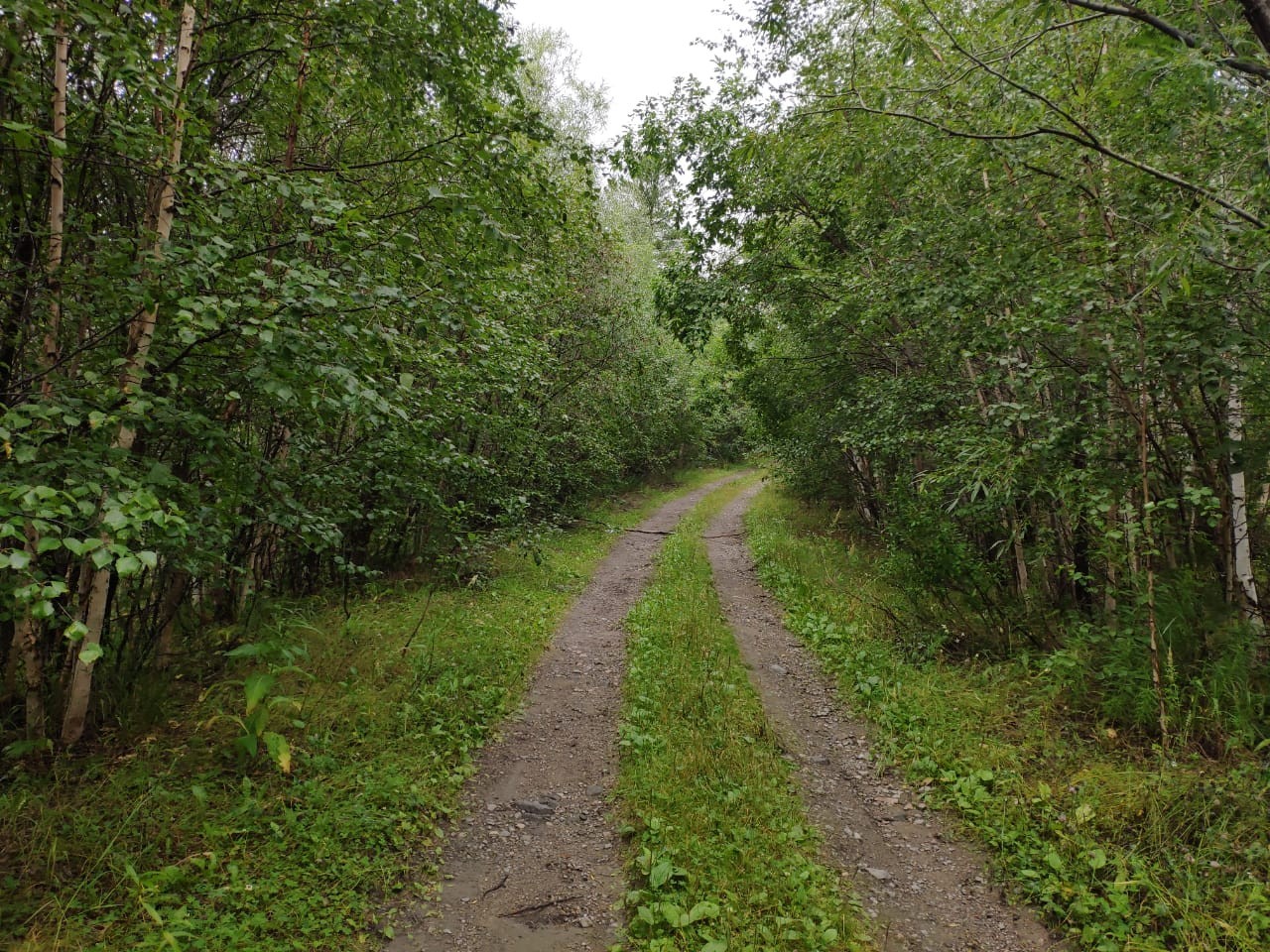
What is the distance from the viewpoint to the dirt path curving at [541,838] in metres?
3.62

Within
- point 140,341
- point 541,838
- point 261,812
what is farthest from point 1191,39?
point 261,812

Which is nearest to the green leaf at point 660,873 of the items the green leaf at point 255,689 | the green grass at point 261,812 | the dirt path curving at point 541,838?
the dirt path curving at point 541,838

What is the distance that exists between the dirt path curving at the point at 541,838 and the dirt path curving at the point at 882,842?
1.67m

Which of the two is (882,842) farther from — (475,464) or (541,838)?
(475,464)

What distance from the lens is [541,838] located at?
177 inches

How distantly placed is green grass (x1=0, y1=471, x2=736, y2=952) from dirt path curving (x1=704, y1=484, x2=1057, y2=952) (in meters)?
2.91

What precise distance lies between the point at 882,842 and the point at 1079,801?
1.44m

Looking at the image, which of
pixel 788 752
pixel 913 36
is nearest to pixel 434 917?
pixel 788 752

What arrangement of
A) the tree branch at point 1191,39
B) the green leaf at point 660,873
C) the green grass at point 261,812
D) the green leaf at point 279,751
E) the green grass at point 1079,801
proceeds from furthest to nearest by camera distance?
the green leaf at point 279,751, the green leaf at point 660,873, the green grass at point 1079,801, the green grass at point 261,812, the tree branch at point 1191,39

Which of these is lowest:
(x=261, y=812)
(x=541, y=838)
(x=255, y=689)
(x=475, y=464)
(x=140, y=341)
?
(x=541, y=838)

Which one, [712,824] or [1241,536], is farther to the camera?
[1241,536]

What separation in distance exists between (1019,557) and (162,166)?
28.1 ft

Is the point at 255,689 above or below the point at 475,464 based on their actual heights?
below

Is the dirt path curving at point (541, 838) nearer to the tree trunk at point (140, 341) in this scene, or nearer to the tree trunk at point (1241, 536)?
the tree trunk at point (140, 341)
